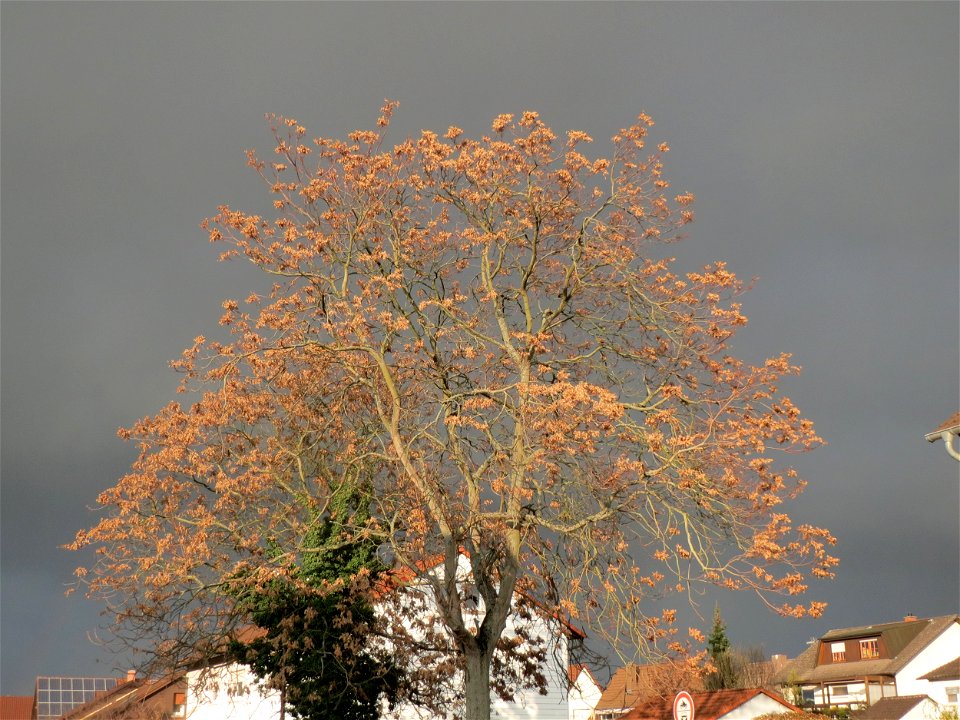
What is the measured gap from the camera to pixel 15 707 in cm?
10562

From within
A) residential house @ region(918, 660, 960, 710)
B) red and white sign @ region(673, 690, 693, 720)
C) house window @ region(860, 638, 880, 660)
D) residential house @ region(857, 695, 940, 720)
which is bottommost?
residential house @ region(857, 695, 940, 720)

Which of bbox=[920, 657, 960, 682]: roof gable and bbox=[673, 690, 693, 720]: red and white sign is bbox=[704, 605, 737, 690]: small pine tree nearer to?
bbox=[920, 657, 960, 682]: roof gable

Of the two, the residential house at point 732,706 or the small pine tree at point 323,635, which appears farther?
the residential house at point 732,706

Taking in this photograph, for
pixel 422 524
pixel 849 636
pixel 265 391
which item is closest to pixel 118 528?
pixel 265 391

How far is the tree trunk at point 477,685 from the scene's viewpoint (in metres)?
18.8

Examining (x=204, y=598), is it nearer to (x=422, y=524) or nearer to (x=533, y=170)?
(x=422, y=524)

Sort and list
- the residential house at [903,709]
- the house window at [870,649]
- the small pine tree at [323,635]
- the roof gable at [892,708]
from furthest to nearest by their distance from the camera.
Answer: the house window at [870,649] < the roof gable at [892,708] < the residential house at [903,709] < the small pine tree at [323,635]

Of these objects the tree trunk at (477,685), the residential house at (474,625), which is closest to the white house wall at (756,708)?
the residential house at (474,625)

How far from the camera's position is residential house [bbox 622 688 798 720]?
3283 cm

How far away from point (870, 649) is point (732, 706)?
39250mm

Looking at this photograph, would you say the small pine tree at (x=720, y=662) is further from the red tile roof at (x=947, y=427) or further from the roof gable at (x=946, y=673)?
the red tile roof at (x=947, y=427)

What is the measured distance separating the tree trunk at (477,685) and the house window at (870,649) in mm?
55550

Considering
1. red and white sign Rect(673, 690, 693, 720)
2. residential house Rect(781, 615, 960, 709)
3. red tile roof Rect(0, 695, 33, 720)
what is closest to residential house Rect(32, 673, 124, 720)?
red tile roof Rect(0, 695, 33, 720)

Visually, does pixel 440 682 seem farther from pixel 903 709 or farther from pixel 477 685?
pixel 903 709
